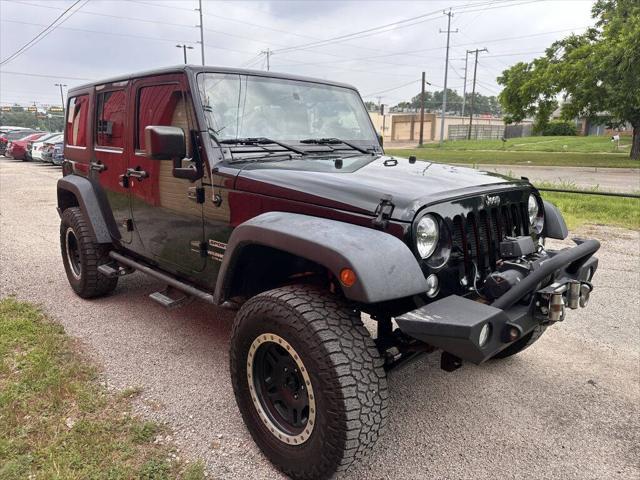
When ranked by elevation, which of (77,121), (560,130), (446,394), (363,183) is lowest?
(446,394)

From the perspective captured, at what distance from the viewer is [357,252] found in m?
2.08

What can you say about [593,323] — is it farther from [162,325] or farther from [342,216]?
[162,325]

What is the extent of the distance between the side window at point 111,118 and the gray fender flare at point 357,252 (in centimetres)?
216

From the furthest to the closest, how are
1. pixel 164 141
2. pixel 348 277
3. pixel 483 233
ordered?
pixel 164 141
pixel 483 233
pixel 348 277

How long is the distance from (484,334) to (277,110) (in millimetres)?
2078

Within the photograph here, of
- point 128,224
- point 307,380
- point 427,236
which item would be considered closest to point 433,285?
point 427,236

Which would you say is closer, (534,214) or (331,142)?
(534,214)

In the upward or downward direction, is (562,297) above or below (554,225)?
below

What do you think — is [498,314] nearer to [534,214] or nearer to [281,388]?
[281,388]

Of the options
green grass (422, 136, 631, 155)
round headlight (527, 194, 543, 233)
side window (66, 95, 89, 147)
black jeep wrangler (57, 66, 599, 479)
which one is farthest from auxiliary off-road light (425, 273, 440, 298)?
green grass (422, 136, 631, 155)

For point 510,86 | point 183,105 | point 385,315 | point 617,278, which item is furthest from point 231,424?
point 510,86

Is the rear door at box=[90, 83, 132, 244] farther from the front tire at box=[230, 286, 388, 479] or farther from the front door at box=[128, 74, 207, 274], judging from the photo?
the front tire at box=[230, 286, 388, 479]

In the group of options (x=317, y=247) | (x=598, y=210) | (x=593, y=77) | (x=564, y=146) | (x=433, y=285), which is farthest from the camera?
(x=564, y=146)

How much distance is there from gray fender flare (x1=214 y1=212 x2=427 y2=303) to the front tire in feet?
0.79
